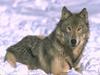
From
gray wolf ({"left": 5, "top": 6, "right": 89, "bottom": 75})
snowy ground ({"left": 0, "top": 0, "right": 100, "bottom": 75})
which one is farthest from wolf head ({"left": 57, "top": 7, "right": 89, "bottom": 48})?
snowy ground ({"left": 0, "top": 0, "right": 100, "bottom": 75})

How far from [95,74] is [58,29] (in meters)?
0.87

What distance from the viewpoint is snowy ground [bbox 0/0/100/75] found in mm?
7023

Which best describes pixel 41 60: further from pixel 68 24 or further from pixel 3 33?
pixel 3 33

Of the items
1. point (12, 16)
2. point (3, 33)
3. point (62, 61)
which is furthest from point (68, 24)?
point (12, 16)

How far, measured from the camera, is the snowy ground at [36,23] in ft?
23.0

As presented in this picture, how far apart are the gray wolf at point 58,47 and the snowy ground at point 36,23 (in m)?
0.15

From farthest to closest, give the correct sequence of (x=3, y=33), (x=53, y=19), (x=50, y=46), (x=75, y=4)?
(x=75, y=4)
(x=53, y=19)
(x=3, y=33)
(x=50, y=46)

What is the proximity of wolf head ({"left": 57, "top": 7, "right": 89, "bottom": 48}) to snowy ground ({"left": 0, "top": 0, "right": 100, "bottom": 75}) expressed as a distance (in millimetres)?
540

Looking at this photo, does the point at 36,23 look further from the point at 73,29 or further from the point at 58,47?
the point at 73,29

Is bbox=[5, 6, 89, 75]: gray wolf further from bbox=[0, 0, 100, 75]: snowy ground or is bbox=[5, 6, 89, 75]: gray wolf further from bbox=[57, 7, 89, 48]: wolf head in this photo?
bbox=[0, 0, 100, 75]: snowy ground

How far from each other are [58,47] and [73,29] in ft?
1.54

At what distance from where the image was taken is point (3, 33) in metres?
9.13

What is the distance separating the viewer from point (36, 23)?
32.1 feet

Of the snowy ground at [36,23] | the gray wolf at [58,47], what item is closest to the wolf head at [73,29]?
the gray wolf at [58,47]
